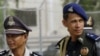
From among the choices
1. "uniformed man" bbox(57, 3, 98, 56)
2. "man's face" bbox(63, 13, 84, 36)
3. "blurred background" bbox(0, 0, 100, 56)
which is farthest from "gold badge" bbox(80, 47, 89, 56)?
"blurred background" bbox(0, 0, 100, 56)

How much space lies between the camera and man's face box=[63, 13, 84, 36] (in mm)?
2481

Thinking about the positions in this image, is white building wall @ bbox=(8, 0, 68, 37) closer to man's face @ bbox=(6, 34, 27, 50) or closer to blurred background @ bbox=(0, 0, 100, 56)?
blurred background @ bbox=(0, 0, 100, 56)

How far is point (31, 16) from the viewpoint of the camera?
8.59 meters

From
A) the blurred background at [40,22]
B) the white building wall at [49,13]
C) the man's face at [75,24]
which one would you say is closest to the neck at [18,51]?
the man's face at [75,24]

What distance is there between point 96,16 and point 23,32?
556 cm

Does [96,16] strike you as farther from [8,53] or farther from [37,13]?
[8,53]

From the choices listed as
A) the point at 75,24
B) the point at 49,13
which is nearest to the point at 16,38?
the point at 75,24

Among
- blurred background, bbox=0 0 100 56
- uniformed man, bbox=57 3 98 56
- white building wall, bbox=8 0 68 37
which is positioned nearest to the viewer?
uniformed man, bbox=57 3 98 56

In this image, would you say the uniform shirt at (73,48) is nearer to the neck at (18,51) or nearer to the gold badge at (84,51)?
the gold badge at (84,51)

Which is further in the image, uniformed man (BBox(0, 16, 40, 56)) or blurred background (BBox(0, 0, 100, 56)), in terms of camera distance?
blurred background (BBox(0, 0, 100, 56))

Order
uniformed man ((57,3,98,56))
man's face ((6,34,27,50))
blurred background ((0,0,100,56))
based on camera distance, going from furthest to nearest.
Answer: blurred background ((0,0,100,56)) < uniformed man ((57,3,98,56)) < man's face ((6,34,27,50))

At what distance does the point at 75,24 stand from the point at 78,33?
0.21 feet

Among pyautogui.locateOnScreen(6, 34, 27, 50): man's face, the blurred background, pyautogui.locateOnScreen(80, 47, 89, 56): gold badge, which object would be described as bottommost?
the blurred background

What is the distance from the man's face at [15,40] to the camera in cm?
Result: 238
